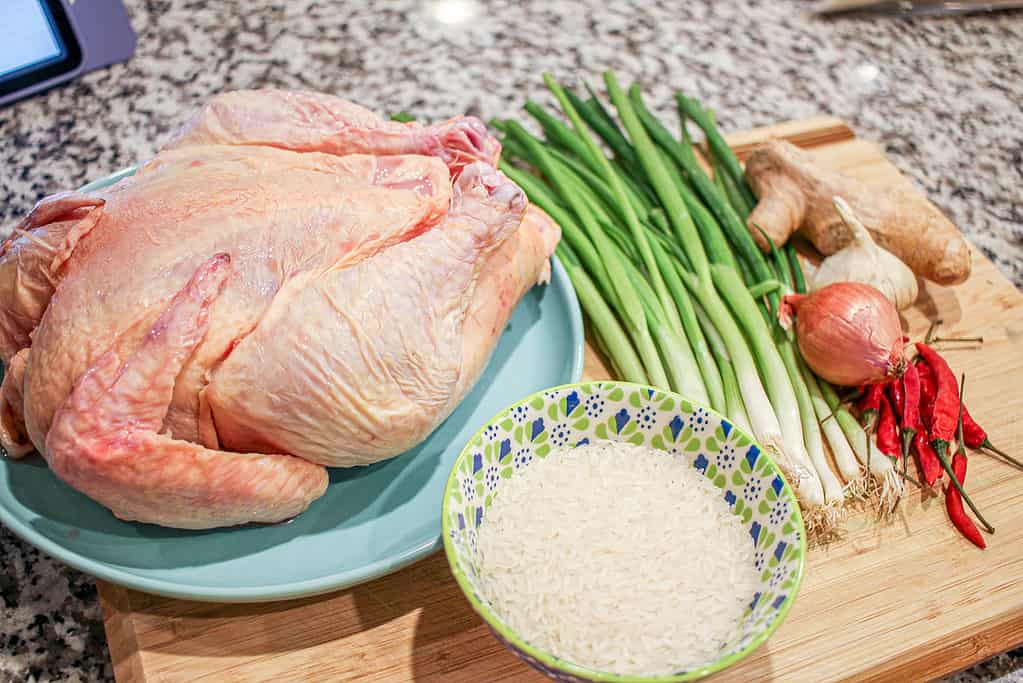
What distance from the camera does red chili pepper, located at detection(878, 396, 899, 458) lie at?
1.62 meters

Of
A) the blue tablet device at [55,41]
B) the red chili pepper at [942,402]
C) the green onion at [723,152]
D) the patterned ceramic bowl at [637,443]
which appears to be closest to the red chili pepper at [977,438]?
the red chili pepper at [942,402]

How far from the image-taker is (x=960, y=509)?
5.01 feet

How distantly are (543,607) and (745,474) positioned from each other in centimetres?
37

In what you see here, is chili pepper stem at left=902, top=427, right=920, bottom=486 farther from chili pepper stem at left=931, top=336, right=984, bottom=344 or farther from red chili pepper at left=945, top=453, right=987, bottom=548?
chili pepper stem at left=931, top=336, right=984, bottom=344

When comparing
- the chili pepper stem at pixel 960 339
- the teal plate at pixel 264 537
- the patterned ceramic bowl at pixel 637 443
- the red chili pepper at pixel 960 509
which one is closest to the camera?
the patterned ceramic bowl at pixel 637 443

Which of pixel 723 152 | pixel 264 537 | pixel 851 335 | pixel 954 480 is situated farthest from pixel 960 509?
pixel 264 537

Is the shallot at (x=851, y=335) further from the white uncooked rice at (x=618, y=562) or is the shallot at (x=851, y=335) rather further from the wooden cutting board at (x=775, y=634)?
the white uncooked rice at (x=618, y=562)

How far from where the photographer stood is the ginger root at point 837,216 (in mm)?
1843

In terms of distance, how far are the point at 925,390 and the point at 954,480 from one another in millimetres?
217

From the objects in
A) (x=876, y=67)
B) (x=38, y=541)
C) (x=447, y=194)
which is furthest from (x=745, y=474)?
(x=876, y=67)

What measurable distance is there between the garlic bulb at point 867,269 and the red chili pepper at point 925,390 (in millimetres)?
148

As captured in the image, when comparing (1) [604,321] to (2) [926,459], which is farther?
(1) [604,321]

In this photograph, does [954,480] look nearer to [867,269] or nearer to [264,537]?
[867,269]

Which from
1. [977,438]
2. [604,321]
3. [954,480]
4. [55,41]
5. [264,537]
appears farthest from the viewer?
[55,41]
